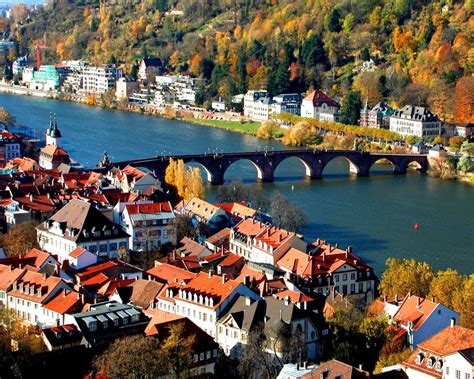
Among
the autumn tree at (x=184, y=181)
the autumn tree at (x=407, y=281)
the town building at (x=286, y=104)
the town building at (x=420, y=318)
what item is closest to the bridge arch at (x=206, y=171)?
the autumn tree at (x=184, y=181)

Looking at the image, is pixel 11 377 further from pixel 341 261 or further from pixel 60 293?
pixel 341 261

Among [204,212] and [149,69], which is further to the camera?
[149,69]

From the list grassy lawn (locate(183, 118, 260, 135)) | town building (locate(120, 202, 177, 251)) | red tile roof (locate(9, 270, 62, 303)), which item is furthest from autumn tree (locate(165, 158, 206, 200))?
grassy lawn (locate(183, 118, 260, 135))

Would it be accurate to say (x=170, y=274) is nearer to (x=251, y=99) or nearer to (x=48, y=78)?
(x=251, y=99)

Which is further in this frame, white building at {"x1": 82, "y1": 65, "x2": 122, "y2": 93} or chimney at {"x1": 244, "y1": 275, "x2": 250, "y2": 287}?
white building at {"x1": 82, "y1": 65, "x2": 122, "y2": 93}

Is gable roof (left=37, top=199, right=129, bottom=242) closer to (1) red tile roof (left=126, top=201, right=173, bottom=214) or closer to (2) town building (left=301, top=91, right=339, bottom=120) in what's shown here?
(1) red tile roof (left=126, top=201, right=173, bottom=214)

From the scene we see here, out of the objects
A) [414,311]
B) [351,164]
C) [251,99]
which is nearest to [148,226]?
[414,311]
